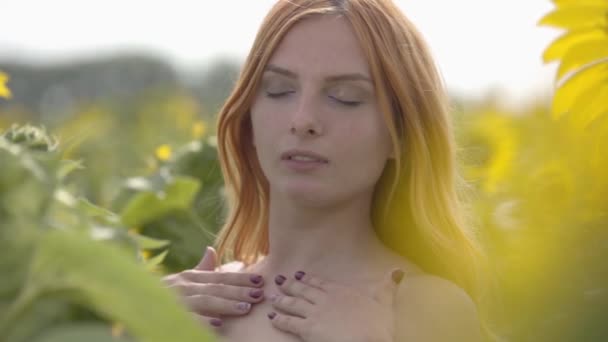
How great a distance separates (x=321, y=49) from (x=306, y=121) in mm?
177

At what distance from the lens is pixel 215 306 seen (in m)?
1.90

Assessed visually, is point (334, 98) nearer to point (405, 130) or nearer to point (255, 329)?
point (405, 130)

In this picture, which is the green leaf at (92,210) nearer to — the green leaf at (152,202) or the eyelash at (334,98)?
the green leaf at (152,202)

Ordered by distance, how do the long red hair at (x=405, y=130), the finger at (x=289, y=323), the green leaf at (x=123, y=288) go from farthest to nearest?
1. the long red hair at (x=405, y=130)
2. the finger at (x=289, y=323)
3. the green leaf at (x=123, y=288)

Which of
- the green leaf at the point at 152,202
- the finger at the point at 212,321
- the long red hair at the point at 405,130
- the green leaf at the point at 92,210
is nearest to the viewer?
the green leaf at the point at 92,210

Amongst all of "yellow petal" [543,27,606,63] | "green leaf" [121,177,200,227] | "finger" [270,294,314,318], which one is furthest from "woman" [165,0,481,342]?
"yellow petal" [543,27,606,63]

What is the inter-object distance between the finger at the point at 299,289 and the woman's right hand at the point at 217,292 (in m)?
0.05

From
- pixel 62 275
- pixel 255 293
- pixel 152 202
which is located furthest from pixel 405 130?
pixel 62 275

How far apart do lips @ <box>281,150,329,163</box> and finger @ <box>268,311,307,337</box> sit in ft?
0.93

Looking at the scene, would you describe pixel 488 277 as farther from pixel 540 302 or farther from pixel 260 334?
pixel 540 302

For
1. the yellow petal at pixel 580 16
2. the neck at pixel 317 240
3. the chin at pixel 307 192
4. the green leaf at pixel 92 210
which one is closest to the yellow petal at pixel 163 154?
the neck at pixel 317 240

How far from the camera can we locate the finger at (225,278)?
196 cm

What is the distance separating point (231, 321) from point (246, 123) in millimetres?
500

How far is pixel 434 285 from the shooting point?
6.36ft
